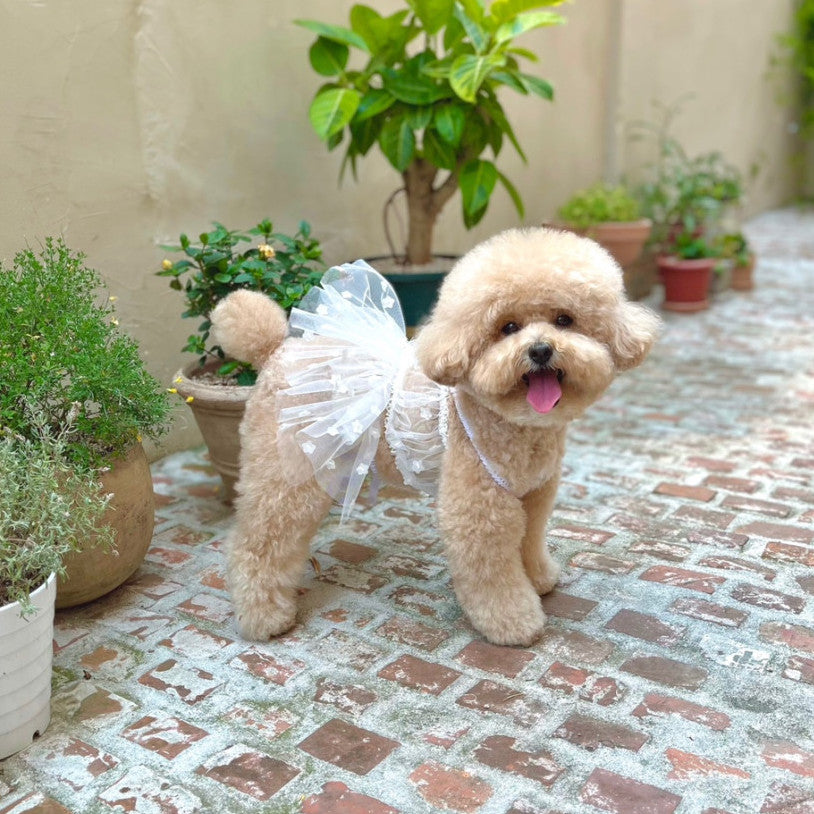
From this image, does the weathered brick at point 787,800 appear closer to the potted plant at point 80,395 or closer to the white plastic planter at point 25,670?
the white plastic planter at point 25,670

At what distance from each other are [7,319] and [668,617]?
1.96m

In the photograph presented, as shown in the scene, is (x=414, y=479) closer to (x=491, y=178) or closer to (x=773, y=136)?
(x=491, y=178)

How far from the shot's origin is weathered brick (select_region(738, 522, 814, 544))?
2.89 m

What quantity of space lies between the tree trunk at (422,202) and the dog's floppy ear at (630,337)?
6.96 feet

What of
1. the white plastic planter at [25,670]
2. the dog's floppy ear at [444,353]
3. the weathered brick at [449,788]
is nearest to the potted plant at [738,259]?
the dog's floppy ear at [444,353]

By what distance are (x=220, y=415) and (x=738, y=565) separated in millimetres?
1760

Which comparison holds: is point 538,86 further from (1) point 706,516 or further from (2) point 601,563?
(2) point 601,563

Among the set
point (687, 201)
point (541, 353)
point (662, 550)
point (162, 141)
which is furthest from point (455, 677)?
point (687, 201)

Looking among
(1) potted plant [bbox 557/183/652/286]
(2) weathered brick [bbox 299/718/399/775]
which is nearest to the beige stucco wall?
(1) potted plant [bbox 557/183/652/286]

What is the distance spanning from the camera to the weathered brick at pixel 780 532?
2.89m

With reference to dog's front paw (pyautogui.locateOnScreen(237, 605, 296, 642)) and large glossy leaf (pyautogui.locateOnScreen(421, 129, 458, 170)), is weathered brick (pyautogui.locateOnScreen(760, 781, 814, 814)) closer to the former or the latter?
dog's front paw (pyautogui.locateOnScreen(237, 605, 296, 642))

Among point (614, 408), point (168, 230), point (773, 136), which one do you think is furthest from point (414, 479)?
point (773, 136)

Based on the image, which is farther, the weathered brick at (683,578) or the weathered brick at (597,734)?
the weathered brick at (683,578)

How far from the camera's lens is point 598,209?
5656 millimetres
